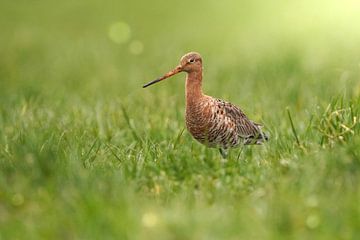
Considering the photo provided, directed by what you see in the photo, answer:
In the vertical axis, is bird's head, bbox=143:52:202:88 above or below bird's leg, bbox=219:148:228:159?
above

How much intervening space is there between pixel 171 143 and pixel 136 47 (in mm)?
7999

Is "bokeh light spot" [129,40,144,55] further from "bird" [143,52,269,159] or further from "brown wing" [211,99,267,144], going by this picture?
"bird" [143,52,269,159]

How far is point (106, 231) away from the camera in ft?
15.9

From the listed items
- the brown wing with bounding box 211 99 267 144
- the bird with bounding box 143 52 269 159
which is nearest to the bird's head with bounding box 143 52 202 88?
the bird with bounding box 143 52 269 159

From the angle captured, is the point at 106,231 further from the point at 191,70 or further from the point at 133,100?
the point at 133,100

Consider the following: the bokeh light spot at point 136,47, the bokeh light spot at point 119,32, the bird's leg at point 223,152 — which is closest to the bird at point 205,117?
the bird's leg at point 223,152

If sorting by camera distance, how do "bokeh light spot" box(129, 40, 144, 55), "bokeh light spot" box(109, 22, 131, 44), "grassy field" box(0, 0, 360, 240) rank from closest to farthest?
1. "grassy field" box(0, 0, 360, 240)
2. "bokeh light spot" box(129, 40, 144, 55)
3. "bokeh light spot" box(109, 22, 131, 44)

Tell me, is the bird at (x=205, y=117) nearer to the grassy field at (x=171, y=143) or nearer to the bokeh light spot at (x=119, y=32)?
the grassy field at (x=171, y=143)

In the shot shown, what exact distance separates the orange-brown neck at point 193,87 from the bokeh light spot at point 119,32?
8590 millimetres

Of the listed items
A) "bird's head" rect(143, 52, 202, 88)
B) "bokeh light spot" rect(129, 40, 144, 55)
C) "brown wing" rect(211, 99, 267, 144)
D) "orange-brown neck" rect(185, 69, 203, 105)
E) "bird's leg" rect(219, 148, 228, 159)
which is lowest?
"bokeh light spot" rect(129, 40, 144, 55)

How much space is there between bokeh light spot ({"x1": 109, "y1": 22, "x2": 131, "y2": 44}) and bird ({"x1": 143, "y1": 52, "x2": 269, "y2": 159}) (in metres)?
A: 8.52

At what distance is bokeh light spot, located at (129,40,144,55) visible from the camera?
1441 centimetres

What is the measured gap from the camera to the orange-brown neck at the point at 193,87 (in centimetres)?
692

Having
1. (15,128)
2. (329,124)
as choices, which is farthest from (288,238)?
(15,128)
